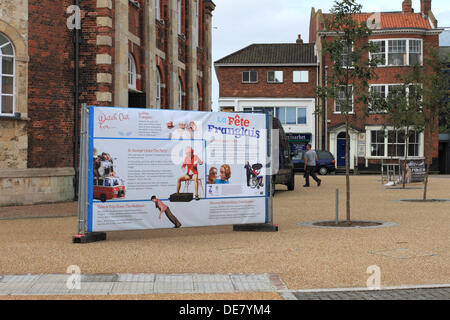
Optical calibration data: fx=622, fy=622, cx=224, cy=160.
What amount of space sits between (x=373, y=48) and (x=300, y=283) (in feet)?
24.2

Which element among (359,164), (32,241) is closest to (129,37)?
(32,241)

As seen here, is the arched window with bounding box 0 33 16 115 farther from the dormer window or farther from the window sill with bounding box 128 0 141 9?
the dormer window

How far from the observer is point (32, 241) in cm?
1016

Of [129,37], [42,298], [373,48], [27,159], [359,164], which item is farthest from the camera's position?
[359,164]

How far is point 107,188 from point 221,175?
2.21 metres

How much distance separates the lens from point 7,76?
16891 mm

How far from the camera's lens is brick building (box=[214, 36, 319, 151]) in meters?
52.1

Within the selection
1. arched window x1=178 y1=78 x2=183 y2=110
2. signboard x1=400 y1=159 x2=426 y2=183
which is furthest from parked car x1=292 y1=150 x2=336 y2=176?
arched window x1=178 y1=78 x2=183 y2=110

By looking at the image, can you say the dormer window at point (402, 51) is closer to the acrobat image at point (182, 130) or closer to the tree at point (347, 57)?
the tree at point (347, 57)

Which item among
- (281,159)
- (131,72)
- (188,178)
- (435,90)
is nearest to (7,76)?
(131,72)

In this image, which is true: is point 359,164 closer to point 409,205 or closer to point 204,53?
point 204,53

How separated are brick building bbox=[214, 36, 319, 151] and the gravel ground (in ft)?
127

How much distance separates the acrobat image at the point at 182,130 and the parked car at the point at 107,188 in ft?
4.11

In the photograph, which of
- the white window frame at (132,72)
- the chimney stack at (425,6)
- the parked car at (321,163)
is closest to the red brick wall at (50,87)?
the white window frame at (132,72)
